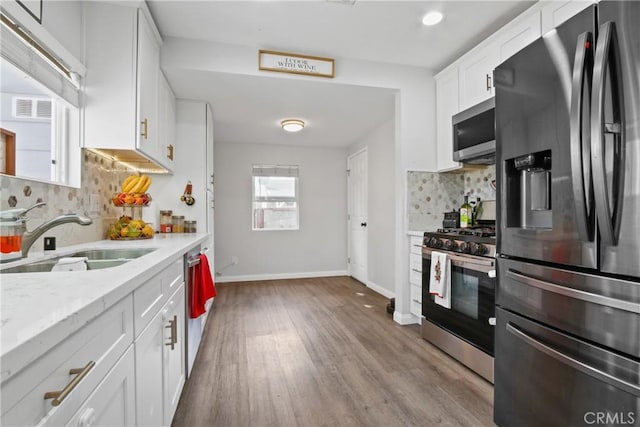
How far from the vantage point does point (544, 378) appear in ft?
4.14

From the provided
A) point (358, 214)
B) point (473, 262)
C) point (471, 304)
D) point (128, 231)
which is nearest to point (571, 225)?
point (473, 262)

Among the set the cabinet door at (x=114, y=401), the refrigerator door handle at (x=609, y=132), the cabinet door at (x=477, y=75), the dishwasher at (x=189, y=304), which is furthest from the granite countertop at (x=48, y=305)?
the cabinet door at (x=477, y=75)

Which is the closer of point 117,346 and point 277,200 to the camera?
point 117,346

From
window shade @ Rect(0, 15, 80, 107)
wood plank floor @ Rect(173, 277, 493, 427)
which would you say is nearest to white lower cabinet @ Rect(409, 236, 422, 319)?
wood plank floor @ Rect(173, 277, 493, 427)

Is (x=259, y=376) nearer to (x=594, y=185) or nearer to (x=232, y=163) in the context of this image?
(x=594, y=185)

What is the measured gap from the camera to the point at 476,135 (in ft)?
8.39

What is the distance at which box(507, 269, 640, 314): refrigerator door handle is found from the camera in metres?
0.99

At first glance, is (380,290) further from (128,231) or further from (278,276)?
(128,231)

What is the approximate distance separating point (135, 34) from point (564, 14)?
107 inches

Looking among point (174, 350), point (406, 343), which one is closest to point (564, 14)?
point (406, 343)

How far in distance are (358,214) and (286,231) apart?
127 centimetres

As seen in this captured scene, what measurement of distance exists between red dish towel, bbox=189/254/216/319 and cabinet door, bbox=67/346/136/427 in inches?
44.3

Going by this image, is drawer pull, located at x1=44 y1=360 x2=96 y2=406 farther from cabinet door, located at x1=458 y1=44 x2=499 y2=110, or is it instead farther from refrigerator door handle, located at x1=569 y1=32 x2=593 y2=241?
cabinet door, located at x1=458 y1=44 x2=499 y2=110

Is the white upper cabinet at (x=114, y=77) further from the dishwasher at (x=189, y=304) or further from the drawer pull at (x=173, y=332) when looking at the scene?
the drawer pull at (x=173, y=332)
